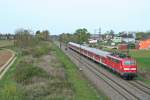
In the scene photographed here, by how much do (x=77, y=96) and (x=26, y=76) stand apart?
31.3 feet

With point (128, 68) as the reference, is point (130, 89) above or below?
below

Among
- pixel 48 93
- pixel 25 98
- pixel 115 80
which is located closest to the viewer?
pixel 25 98

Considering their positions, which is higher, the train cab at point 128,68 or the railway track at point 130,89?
the train cab at point 128,68

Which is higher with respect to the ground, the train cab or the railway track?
the train cab

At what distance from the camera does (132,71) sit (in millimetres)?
39812

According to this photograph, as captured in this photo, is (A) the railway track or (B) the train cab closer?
(A) the railway track

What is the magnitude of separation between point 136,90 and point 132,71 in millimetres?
7890

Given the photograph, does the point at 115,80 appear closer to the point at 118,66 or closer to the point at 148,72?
the point at 118,66

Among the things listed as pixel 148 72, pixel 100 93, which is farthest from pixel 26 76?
pixel 148 72

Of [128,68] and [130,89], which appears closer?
[130,89]

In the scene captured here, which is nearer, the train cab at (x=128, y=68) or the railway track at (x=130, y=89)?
the railway track at (x=130, y=89)

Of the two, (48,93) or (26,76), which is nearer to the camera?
(48,93)

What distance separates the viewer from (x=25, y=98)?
23.3 m

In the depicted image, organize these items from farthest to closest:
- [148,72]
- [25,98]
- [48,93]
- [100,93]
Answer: [148,72] < [100,93] < [48,93] < [25,98]
